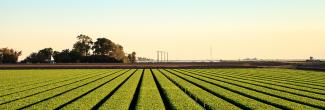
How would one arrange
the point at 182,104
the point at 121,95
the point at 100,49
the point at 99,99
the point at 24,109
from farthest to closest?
the point at 100,49 → the point at 121,95 → the point at 99,99 → the point at 182,104 → the point at 24,109

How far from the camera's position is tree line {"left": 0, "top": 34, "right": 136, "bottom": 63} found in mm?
118062

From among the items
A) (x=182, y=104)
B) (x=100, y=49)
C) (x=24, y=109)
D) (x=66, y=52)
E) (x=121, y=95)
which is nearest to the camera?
(x=24, y=109)

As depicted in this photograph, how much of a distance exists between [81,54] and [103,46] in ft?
25.0

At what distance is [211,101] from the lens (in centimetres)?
2048

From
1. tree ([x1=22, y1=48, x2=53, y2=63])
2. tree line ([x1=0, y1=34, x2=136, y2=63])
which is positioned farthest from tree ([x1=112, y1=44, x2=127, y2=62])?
tree ([x1=22, y1=48, x2=53, y2=63])

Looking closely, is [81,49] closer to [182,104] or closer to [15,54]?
[15,54]

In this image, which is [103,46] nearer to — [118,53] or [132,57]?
[118,53]

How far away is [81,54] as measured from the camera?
122562mm

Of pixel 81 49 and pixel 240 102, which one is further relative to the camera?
pixel 81 49

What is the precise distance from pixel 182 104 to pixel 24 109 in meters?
6.21

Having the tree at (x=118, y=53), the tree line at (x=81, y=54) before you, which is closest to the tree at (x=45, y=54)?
the tree line at (x=81, y=54)

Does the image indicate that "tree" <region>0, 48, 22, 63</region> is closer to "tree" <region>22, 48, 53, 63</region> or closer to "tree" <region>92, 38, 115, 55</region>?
"tree" <region>22, 48, 53, 63</region>

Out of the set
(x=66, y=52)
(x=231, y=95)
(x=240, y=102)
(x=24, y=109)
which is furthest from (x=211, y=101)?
(x=66, y=52)

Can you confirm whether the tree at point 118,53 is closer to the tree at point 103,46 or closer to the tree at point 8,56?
the tree at point 103,46
